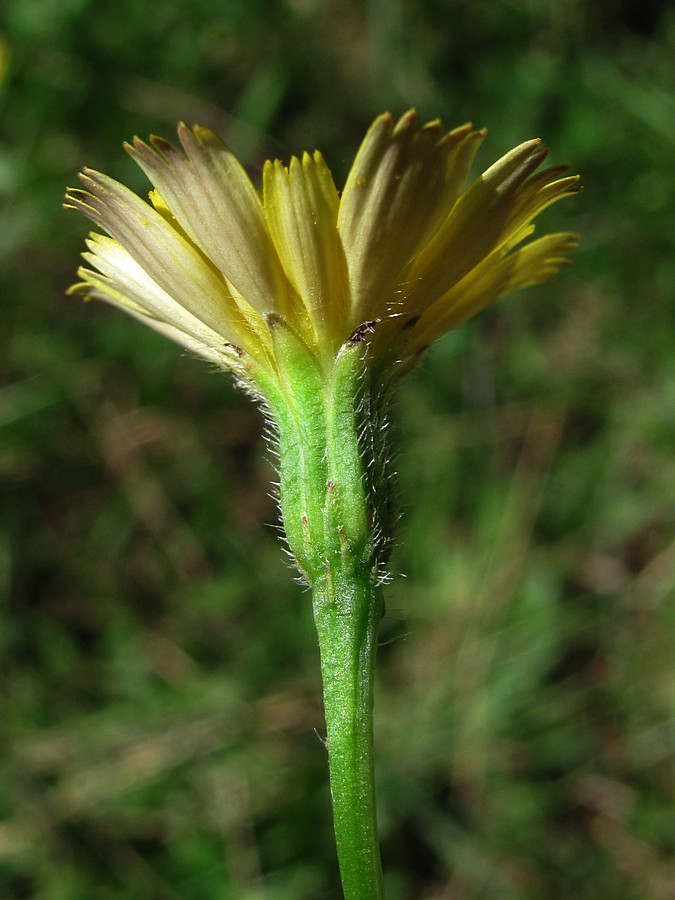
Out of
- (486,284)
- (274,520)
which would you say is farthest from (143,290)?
(274,520)

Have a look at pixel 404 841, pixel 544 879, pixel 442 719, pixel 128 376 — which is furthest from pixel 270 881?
pixel 128 376

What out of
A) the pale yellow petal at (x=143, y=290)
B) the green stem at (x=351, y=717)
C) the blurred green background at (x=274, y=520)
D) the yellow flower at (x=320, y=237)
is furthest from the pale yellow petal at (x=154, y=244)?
the blurred green background at (x=274, y=520)

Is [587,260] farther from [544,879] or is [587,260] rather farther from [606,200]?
[544,879]

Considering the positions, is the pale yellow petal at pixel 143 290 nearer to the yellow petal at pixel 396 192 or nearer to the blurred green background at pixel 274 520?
the yellow petal at pixel 396 192

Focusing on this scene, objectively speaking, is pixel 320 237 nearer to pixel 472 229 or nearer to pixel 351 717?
pixel 472 229

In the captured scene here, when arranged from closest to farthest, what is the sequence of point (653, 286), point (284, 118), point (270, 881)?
point (270, 881) → point (653, 286) → point (284, 118)

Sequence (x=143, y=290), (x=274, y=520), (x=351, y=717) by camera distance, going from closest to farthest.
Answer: (x=351, y=717) < (x=143, y=290) < (x=274, y=520)
